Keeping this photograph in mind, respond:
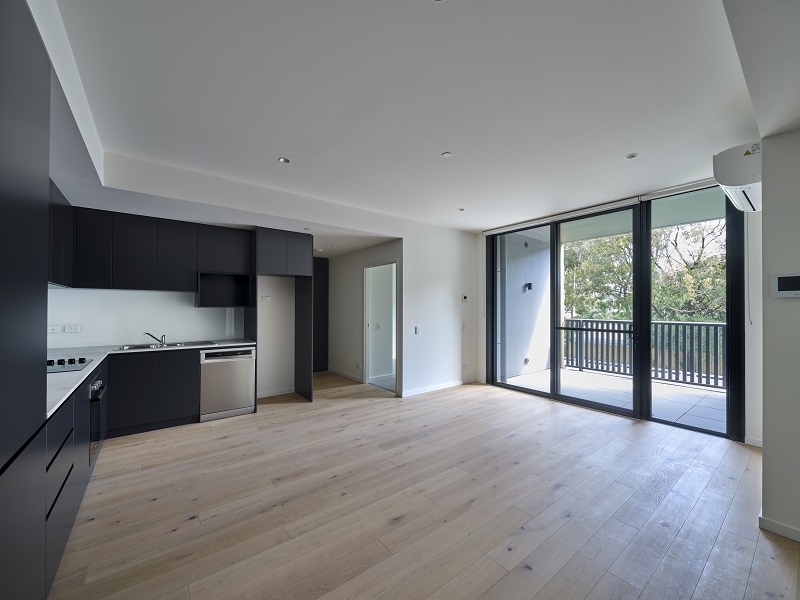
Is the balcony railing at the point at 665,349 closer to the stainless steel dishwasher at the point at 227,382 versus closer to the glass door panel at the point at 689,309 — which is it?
the glass door panel at the point at 689,309

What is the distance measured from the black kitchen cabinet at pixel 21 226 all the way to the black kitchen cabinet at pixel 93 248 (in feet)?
8.77

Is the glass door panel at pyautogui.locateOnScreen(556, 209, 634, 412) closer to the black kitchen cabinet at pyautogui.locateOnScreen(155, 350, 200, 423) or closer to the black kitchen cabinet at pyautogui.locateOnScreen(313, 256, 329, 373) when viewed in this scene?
the black kitchen cabinet at pyautogui.locateOnScreen(313, 256, 329, 373)

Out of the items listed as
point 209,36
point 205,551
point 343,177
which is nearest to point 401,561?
point 205,551

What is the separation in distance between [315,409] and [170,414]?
1576mm

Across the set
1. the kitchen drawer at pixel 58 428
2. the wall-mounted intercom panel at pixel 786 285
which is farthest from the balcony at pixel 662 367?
the kitchen drawer at pixel 58 428

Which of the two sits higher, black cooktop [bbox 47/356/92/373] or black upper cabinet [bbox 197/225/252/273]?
black upper cabinet [bbox 197/225/252/273]

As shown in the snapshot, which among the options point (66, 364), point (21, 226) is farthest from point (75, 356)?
point (21, 226)

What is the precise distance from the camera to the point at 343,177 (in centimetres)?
335

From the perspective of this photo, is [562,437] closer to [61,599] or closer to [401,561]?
[401,561]

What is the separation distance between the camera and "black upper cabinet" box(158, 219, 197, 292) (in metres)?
3.79

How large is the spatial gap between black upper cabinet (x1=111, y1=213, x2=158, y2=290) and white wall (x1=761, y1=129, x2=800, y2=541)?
5.29m

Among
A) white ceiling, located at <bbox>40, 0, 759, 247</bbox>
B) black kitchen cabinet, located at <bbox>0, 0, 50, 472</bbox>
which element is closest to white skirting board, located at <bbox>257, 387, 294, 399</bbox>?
white ceiling, located at <bbox>40, 0, 759, 247</bbox>

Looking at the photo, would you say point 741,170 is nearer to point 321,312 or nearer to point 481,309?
point 481,309

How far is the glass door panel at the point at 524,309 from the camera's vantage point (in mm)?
5055
